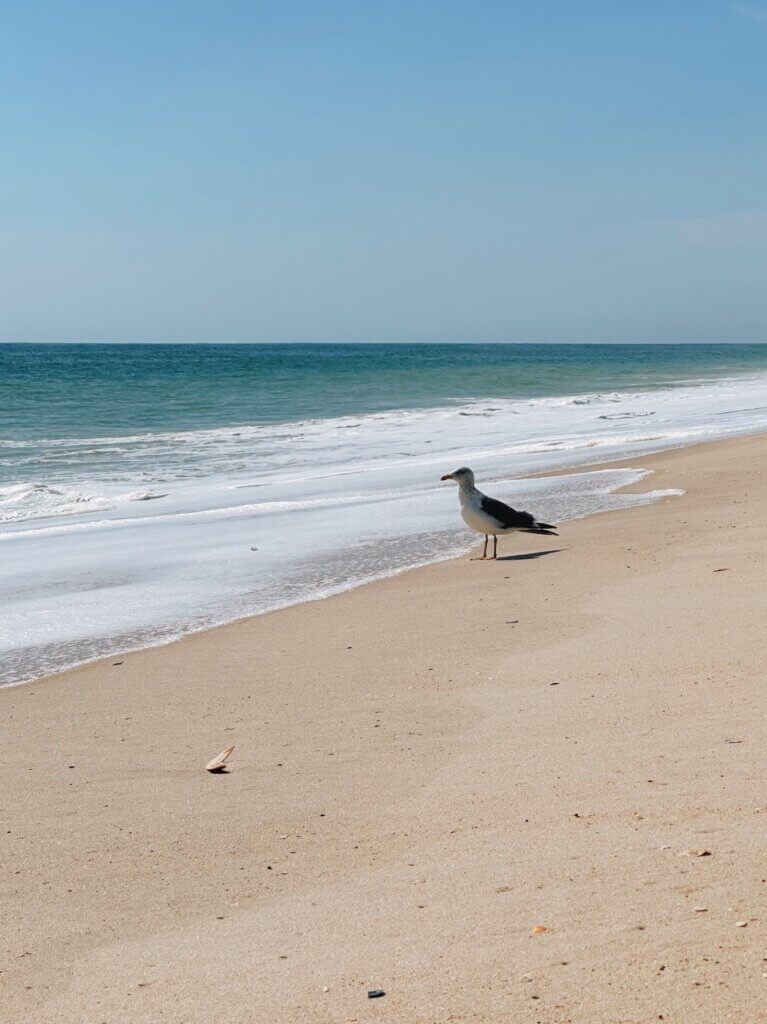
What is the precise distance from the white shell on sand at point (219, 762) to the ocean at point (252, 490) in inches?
80.3

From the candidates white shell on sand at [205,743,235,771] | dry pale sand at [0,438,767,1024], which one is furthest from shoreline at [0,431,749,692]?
white shell on sand at [205,743,235,771]

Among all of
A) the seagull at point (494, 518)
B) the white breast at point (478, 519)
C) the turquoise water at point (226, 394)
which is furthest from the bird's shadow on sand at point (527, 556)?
the turquoise water at point (226, 394)

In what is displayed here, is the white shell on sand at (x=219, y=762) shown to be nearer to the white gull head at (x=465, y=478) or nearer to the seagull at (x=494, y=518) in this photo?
the seagull at (x=494, y=518)

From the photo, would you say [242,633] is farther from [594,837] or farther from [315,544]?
[594,837]

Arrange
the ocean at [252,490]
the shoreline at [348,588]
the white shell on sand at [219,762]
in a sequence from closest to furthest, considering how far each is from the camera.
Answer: the white shell on sand at [219,762]
the shoreline at [348,588]
the ocean at [252,490]

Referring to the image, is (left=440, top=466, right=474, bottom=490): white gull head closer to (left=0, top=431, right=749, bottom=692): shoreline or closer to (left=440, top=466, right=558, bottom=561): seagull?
(left=440, top=466, right=558, bottom=561): seagull

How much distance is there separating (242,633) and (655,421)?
1796cm

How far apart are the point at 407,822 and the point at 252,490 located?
1103 cm

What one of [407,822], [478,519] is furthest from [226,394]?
[407,822]

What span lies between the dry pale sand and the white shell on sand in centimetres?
4

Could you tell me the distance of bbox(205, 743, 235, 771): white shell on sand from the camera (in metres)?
4.52

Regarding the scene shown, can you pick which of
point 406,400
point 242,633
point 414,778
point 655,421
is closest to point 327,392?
point 406,400

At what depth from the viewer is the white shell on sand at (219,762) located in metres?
4.52

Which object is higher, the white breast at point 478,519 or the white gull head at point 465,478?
the white gull head at point 465,478
